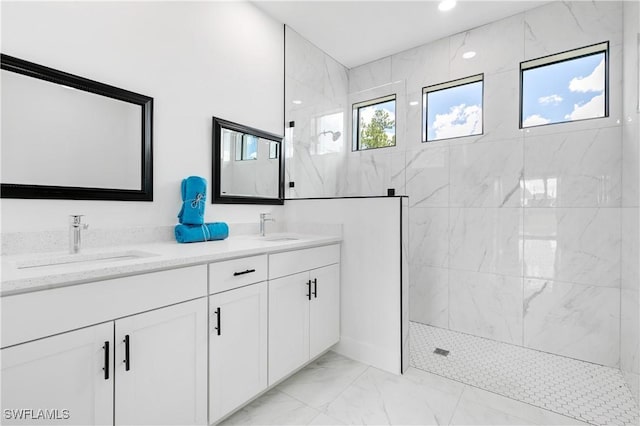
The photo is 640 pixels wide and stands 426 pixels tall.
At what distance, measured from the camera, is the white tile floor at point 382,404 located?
63.9 inches

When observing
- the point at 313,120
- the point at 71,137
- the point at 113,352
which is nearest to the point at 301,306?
the point at 113,352

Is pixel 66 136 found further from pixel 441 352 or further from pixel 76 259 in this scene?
pixel 441 352

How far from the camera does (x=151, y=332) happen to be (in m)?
1.21

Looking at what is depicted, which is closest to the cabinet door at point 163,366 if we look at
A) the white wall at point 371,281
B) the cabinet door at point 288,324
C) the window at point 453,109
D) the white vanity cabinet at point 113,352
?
the white vanity cabinet at point 113,352

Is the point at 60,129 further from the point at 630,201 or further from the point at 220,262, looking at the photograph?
the point at 630,201

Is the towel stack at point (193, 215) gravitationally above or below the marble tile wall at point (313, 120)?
below

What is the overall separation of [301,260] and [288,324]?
0.40 m

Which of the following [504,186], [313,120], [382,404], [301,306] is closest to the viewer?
[382,404]

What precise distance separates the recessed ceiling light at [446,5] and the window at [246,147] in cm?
186

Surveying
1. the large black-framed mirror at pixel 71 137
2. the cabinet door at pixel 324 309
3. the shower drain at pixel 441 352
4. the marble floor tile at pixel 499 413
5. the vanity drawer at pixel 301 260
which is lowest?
the shower drain at pixel 441 352

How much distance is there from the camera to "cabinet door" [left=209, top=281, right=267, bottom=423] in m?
1.44

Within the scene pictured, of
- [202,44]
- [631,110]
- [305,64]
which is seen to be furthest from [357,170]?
[631,110]

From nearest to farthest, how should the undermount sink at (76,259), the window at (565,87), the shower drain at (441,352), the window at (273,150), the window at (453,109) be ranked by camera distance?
the undermount sink at (76,259) < the window at (565,87) < the shower drain at (441,352) < the window at (273,150) < the window at (453,109)

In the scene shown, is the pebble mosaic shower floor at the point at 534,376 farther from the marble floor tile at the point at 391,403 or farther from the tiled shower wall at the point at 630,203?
the marble floor tile at the point at 391,403
